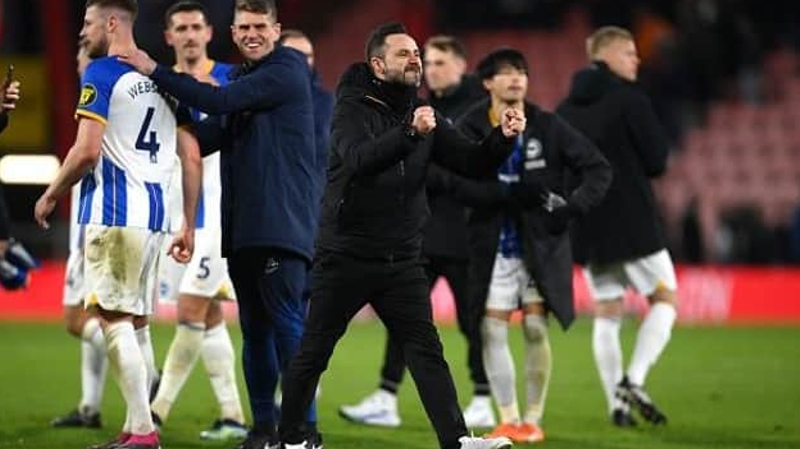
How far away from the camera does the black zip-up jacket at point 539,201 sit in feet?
34.7

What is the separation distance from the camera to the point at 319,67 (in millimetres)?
29109

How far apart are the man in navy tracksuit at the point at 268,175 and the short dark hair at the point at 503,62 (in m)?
1.49

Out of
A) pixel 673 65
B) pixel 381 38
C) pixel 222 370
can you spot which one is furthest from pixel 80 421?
pixel 673 65

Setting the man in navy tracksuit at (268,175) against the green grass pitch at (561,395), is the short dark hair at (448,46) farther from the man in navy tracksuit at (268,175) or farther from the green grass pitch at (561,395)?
the man in navy tracksuit at (268,175)

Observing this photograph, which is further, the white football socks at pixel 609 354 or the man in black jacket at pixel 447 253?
the white football socks at pixel 609 354

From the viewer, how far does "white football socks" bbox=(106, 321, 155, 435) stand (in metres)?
8.96

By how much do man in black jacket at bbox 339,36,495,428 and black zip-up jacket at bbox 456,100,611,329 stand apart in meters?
0.72

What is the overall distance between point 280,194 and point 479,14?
1994 cm

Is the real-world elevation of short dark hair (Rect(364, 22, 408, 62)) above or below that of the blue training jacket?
above

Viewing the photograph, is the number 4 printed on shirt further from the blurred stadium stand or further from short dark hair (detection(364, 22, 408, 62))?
the blurred stadium stand

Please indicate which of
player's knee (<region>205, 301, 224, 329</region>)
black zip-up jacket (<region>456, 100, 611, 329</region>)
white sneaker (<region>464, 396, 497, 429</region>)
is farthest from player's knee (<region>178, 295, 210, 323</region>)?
white sneaker (<region>464, 396, 497, 429</region>)

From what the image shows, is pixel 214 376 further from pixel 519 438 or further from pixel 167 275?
pixel 519 438

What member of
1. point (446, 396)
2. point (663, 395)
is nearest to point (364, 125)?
point (446, 396)

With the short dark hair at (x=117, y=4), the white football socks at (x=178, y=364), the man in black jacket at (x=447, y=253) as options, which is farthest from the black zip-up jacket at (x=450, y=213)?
the short dark hair at (x=117, y=4)
